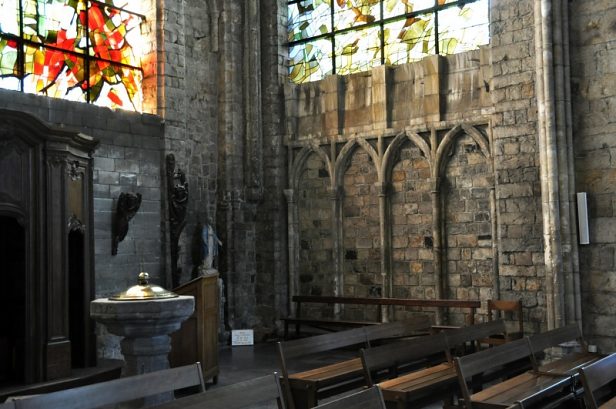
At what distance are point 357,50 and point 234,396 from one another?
9404mm

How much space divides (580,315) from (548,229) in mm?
1121

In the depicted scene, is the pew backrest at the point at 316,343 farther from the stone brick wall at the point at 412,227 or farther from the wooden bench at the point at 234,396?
the stone brick wall at the point at 412,227

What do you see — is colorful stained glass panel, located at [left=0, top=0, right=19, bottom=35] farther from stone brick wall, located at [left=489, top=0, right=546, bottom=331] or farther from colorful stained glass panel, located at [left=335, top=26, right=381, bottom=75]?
stone brick wall, located at [left=489, top=0, right=546, bottom=331]

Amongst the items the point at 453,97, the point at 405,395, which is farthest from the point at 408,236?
the point at 405,395

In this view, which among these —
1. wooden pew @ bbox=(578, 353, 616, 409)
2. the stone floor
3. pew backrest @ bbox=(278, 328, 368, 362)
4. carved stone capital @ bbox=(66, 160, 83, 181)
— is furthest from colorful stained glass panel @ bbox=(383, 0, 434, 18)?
wooden pew @ bbox=(578, 353, 616, 409)

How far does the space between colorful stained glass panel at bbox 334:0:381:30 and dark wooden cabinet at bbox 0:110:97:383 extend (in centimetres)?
575

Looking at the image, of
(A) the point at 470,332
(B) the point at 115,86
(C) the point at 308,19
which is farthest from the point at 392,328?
(C) the point at 308,19

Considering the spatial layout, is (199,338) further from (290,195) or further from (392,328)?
(290,195)

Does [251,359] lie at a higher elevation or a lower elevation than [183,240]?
lower

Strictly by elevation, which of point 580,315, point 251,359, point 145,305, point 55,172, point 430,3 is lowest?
point 251,359

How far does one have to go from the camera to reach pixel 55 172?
27.5 feet

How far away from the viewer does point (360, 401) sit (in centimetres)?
385

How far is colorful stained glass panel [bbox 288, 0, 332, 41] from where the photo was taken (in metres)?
13.4

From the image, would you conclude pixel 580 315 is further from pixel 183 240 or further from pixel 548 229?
pixel 183 240
